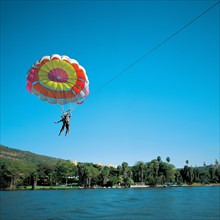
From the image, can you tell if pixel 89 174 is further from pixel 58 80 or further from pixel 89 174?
pixel 58 80

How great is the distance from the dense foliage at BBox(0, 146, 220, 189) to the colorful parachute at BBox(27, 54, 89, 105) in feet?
267

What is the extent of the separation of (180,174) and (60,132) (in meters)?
143

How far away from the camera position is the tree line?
317 ft

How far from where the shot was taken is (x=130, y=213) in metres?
37.7

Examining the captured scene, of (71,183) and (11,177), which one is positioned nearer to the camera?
(11,177)

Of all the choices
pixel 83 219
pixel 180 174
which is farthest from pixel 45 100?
pixel 180 174

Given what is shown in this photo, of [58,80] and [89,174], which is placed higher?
[58,80]

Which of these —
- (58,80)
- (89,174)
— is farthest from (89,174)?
(58,80)

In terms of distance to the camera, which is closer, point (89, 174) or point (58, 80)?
point (58, 80)

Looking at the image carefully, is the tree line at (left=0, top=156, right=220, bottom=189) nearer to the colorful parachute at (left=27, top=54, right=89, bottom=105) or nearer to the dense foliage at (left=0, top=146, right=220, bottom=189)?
the dense foliage at (left=0, top=146, right=220, bottom=189)

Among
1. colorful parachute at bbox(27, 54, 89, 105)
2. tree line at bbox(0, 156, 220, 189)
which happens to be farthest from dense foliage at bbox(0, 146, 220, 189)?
colorful parachute at bbox(27, 54, 89, 105)

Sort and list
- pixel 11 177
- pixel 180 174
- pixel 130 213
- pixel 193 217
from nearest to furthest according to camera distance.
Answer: pixel 193 217
pixel 130 213
pixel 11 177
pixel 180 174

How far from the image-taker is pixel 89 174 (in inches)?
4434

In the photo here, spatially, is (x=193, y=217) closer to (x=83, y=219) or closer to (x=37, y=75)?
(x=83, y=219)
